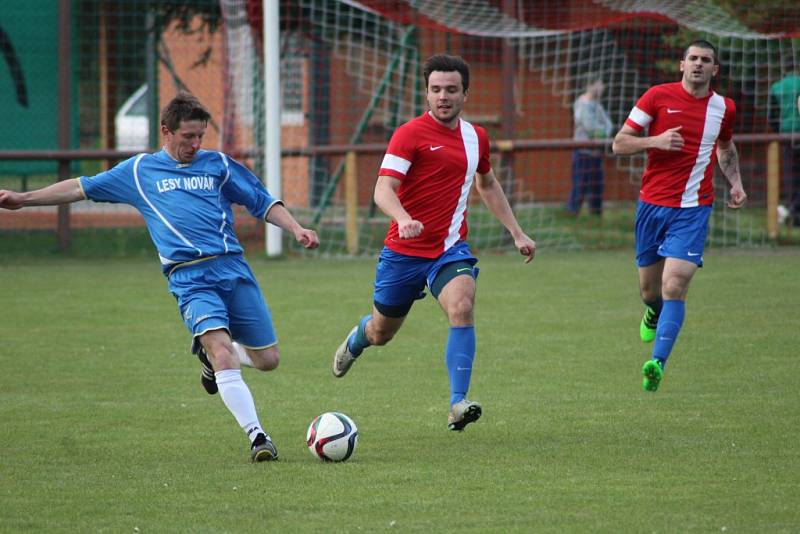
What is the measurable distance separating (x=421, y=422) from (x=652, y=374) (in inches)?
59.2

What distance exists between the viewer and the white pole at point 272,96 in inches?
595

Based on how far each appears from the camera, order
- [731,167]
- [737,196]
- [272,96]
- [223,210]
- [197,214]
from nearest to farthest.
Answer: [197,214]
[223,210]
[737,196]
[731,167]
[272,96]

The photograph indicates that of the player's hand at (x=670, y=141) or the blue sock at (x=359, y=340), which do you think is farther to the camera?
the player's hand at (x=670, y=141)

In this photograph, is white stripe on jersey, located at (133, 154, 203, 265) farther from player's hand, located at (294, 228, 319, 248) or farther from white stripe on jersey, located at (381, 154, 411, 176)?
white stripe on jersey, located at (381, 154, 411, 176)

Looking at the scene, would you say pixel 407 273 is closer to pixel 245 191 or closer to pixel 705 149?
pixel 245 191

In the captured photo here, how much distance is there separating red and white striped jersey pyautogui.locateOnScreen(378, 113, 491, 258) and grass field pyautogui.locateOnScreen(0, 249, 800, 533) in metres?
1.04

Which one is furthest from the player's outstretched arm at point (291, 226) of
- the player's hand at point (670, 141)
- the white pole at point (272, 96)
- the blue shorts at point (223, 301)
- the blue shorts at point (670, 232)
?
the white pole at point (272, 96)

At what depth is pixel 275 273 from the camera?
14.8 meters

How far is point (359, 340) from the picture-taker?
793 centimetres

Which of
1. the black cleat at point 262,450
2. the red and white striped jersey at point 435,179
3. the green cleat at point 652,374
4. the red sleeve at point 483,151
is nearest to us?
the black cleat at point 262,450

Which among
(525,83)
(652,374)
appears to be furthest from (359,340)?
(525,83)

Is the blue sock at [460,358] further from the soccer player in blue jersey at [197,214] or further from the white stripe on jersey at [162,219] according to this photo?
the white stripe on jersey at [162,219]

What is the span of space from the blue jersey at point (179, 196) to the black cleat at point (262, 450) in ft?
3.38

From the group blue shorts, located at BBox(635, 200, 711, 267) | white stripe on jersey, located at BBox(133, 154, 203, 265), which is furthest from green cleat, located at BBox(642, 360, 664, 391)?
white stripe on jersey, located at BBox(133, 154, 203, 265)
